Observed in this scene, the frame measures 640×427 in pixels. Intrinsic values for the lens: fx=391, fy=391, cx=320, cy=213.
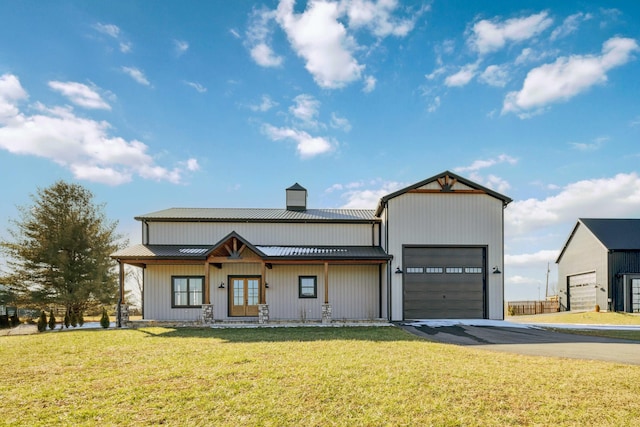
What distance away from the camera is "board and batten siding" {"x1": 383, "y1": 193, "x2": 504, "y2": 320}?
58.7 feet

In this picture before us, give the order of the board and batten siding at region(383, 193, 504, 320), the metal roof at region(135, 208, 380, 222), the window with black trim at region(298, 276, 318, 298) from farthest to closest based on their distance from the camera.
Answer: the metal roof at region(135, 208, 380, 222) < the window with black trim at region(298, 276, 318, 298) < the board and batten siding at region(383, 193, 504, 320)

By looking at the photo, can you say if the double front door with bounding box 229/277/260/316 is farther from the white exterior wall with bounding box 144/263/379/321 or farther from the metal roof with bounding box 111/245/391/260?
the metal roof with bounding box 111/245/391/260

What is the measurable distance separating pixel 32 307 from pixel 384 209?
2196cm

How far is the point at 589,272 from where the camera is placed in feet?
84.0

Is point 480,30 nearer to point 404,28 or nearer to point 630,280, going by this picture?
point 404,28

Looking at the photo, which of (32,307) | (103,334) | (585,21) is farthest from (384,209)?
(32,307)

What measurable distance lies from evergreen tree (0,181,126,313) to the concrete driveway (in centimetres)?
1865

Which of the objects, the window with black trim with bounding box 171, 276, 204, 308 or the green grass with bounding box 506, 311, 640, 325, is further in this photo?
the green grass with bounding box 506, 311, 640, 325

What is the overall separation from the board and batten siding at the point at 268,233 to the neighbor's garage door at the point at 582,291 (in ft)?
53.0

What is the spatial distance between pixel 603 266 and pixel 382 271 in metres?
15.2

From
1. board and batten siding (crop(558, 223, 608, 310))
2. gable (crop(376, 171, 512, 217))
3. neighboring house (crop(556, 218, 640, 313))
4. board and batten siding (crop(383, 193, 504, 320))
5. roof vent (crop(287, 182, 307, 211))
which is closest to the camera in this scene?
board and batten siding (crop(383, 193, 504, 320))

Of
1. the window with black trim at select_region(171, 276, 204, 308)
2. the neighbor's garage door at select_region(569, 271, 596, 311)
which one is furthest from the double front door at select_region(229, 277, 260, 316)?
the neighbor's garage door at select_region(569, 271, 596, 311)

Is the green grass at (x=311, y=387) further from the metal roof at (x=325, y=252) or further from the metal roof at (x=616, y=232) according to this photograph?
the metal roof at (x=616, y=232)

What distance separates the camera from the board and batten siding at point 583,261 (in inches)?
942
